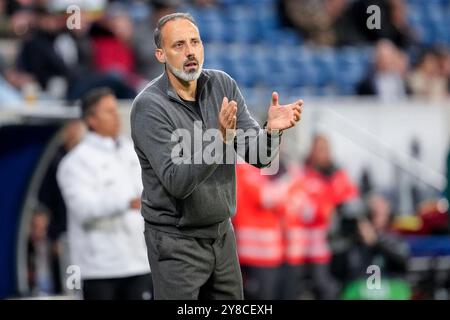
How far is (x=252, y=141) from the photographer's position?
5660 mm

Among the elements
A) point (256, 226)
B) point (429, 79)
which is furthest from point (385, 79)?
point (256, 226)

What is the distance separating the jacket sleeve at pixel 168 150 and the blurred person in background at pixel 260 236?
5043mm

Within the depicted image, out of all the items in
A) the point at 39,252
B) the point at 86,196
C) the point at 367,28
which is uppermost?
the point at 367,28

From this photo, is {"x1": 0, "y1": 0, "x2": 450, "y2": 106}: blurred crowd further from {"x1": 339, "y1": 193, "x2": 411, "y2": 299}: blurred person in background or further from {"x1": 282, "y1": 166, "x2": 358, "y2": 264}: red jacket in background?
{"x1": 339, "y1": 193, "x2": 411, "y2": 299}: blurred person in background

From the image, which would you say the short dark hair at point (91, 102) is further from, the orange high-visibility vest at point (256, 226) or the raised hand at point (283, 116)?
the orange high-visibility vest at point (256, 226)

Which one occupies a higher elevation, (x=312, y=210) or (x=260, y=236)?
(x=312, y=210)

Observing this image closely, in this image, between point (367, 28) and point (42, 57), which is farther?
point (367, 28)

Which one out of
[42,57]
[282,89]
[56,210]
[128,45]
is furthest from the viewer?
[282,89]

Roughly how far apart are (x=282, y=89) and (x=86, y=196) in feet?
22.4

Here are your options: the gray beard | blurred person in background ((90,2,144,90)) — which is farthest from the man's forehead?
blurred person in background ((90,2,144,90))

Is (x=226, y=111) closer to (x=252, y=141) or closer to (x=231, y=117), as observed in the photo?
(x=231, y=117)

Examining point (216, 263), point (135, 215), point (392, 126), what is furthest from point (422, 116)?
point (216, 263)

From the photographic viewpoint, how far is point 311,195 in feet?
36.8

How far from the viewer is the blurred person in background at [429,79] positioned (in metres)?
14.6
